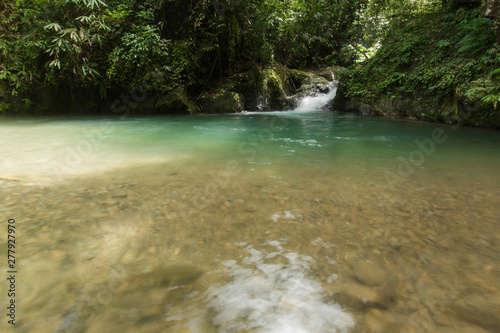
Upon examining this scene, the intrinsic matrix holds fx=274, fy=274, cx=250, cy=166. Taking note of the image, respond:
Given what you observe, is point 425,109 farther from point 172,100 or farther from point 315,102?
point 172,100

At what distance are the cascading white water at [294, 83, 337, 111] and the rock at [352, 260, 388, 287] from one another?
11295mm

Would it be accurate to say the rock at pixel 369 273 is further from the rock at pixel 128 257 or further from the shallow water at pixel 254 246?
the rock at pixel 128 257

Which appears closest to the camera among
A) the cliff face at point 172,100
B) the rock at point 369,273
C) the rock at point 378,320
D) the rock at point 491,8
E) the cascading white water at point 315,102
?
the rock at point 378,320

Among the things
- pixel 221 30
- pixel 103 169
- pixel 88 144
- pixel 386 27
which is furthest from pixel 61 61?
pixel 386 27

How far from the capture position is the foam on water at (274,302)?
1.08m

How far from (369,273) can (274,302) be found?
1.71 ft

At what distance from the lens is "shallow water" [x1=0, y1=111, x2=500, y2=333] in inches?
44.1

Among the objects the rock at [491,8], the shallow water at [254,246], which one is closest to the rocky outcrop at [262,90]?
the rock at [491,8]

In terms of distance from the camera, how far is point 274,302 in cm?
119

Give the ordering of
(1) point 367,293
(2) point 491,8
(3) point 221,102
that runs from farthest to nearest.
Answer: (3) point 221,102, (2) point 491,8, (1) point 367,293

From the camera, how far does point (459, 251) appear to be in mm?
1540

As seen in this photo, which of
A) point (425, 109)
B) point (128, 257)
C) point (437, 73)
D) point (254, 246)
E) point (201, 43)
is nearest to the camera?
point (128, 257)

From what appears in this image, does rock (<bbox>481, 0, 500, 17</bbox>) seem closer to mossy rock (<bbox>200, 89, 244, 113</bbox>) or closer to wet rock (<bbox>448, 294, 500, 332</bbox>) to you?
mossy rock (<bbox>200, 89, 244, 113</bbox>)

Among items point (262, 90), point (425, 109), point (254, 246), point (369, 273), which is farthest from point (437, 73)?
point (254, 246)
